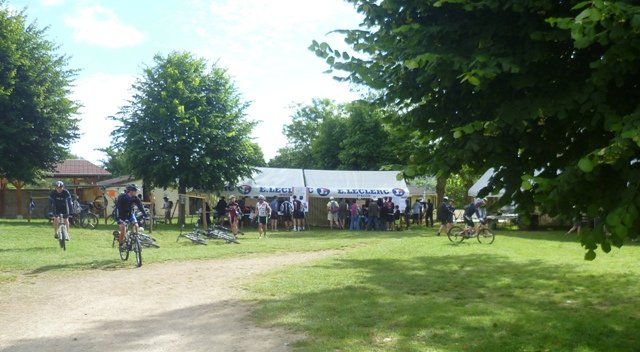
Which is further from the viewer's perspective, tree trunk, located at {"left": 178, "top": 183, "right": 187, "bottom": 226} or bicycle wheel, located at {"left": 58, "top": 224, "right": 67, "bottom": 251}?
tree trunk, located at {"left": 178, "top": 183, "right": 187, "bottom": 226}

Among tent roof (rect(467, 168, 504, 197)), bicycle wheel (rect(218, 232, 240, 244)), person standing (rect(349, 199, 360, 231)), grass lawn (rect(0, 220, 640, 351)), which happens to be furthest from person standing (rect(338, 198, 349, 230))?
grass lawn (rect(0, 220, 640, 351))

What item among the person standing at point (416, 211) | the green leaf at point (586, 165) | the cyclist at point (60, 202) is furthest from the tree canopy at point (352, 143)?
the green leaf at point (586, 165)

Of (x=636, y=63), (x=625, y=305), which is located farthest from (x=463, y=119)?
(x=625, y=305)

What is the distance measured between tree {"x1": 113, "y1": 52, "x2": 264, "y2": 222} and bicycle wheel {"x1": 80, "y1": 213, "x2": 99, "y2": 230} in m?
4.92

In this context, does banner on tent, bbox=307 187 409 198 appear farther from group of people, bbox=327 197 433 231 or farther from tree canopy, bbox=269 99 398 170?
tree canopy, bbox=269 99 398 170

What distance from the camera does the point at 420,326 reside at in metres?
7.75

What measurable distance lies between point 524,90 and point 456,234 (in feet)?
52.9

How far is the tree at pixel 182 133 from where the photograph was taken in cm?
3322

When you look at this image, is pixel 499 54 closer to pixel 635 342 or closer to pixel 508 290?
pixel 635 342

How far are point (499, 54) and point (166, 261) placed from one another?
1098 cm

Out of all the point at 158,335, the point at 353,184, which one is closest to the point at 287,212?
the point at 353,184

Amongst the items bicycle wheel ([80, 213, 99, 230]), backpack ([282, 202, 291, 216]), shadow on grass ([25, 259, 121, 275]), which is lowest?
shadow on grass ([25, 259, 121, 275])

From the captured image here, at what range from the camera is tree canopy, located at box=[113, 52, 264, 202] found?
33.2 meters

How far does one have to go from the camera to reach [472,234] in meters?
22.1
